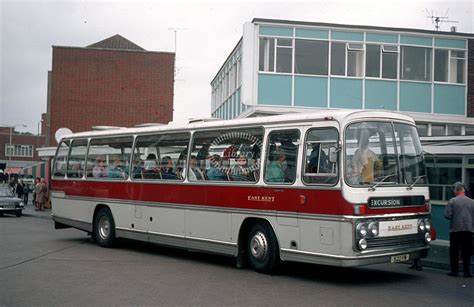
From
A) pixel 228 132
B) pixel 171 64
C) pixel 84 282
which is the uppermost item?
pixel 171 64

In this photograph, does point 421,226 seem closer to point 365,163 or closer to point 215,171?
point 365,163

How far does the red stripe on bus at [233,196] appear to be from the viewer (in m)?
10.1

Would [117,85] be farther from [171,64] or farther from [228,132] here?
[228,132]

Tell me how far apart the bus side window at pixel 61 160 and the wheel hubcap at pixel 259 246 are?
8010 mm

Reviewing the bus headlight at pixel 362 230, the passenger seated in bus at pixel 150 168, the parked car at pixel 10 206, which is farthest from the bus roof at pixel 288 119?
the parked car at pixel 10 206

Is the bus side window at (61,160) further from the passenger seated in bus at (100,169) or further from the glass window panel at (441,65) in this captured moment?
the glass window panel at (441,65)

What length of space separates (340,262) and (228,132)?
152 inches

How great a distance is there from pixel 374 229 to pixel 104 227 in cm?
821

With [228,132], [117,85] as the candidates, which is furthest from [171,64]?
[228,132]

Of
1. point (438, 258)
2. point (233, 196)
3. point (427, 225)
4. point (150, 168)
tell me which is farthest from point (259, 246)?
point (438, 258)

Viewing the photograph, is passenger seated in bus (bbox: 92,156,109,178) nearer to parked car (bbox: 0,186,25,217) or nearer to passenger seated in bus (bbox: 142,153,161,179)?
passenger seated in bus (bbox: 142,153,161,179)

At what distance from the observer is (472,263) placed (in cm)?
1304

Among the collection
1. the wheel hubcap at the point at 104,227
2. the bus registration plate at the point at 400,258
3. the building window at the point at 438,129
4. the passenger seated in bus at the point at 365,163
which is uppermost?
the building window at the point at 438,129

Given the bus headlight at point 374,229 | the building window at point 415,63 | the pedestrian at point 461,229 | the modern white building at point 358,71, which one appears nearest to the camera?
the bus headlight at point 374,229
